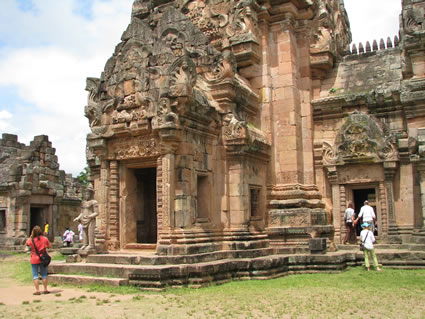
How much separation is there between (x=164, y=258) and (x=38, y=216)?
58.3ft

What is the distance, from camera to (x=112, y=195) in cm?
1357

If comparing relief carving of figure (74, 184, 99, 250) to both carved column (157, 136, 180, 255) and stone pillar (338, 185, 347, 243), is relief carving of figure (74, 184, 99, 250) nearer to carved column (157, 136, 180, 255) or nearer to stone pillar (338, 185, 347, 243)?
carved column (157, 136, 180, 255)

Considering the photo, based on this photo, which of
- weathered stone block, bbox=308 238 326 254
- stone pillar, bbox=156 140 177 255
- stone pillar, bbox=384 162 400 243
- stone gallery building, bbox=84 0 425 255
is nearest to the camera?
stone pillar, bbox=156 140 177 255

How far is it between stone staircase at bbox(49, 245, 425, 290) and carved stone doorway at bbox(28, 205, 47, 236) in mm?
14873

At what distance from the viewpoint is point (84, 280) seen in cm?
1142

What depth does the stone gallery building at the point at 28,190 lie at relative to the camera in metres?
25.2

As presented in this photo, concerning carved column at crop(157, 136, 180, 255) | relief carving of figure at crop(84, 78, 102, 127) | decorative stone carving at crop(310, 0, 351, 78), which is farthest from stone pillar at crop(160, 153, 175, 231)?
decorative stone carving at crop(310, 0, 351, 78)

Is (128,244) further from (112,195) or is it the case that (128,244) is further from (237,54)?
(237,54)

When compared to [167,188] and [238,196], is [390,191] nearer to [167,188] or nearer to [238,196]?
[238,196]

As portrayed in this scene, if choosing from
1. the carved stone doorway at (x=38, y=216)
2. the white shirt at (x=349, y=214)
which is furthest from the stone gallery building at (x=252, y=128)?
the carved stone doorway at (x=38, y=216)

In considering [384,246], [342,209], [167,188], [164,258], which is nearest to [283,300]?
[164,258]

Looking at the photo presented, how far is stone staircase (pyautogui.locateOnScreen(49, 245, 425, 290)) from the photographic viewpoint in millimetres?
10875

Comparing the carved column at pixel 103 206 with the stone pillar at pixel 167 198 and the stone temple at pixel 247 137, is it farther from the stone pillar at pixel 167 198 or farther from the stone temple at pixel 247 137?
the stone pillar at pixel 167 198

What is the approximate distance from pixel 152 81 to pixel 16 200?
50.4ft
